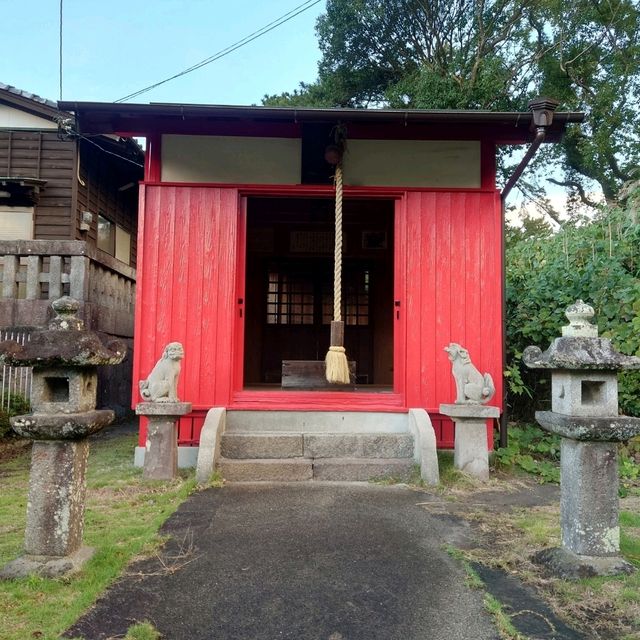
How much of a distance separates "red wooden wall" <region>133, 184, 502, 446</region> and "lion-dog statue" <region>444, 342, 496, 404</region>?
46 centimetres

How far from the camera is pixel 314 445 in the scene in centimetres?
514

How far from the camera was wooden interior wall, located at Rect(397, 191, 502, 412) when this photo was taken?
5.57 metres

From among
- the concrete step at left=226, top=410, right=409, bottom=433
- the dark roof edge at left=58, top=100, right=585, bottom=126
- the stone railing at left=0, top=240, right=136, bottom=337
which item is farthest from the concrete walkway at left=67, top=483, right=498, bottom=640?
the stone railing at left=0, top=240, right=136, bottom=337

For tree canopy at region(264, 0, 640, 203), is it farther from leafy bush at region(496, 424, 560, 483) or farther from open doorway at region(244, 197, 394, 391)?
leafy bush at region(496, 424, 560, 483)

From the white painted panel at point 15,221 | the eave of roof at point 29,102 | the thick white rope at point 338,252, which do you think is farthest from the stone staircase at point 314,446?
the eave of roof at point 29,102

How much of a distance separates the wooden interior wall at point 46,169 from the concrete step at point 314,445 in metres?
6.95

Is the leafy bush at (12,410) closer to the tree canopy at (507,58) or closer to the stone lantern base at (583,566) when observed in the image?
the stone lantern base at (583,566)

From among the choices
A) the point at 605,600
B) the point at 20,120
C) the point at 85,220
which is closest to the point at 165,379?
the point at 605,600

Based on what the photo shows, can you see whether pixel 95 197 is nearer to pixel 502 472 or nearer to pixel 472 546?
pixel 502 472

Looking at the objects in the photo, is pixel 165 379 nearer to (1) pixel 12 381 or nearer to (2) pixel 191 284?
(2) pixel 191 284

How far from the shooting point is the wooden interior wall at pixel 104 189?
400 inches

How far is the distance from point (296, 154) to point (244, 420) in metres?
3.06

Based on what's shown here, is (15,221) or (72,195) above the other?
(72,195)

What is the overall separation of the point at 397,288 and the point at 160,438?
300 centimetres
